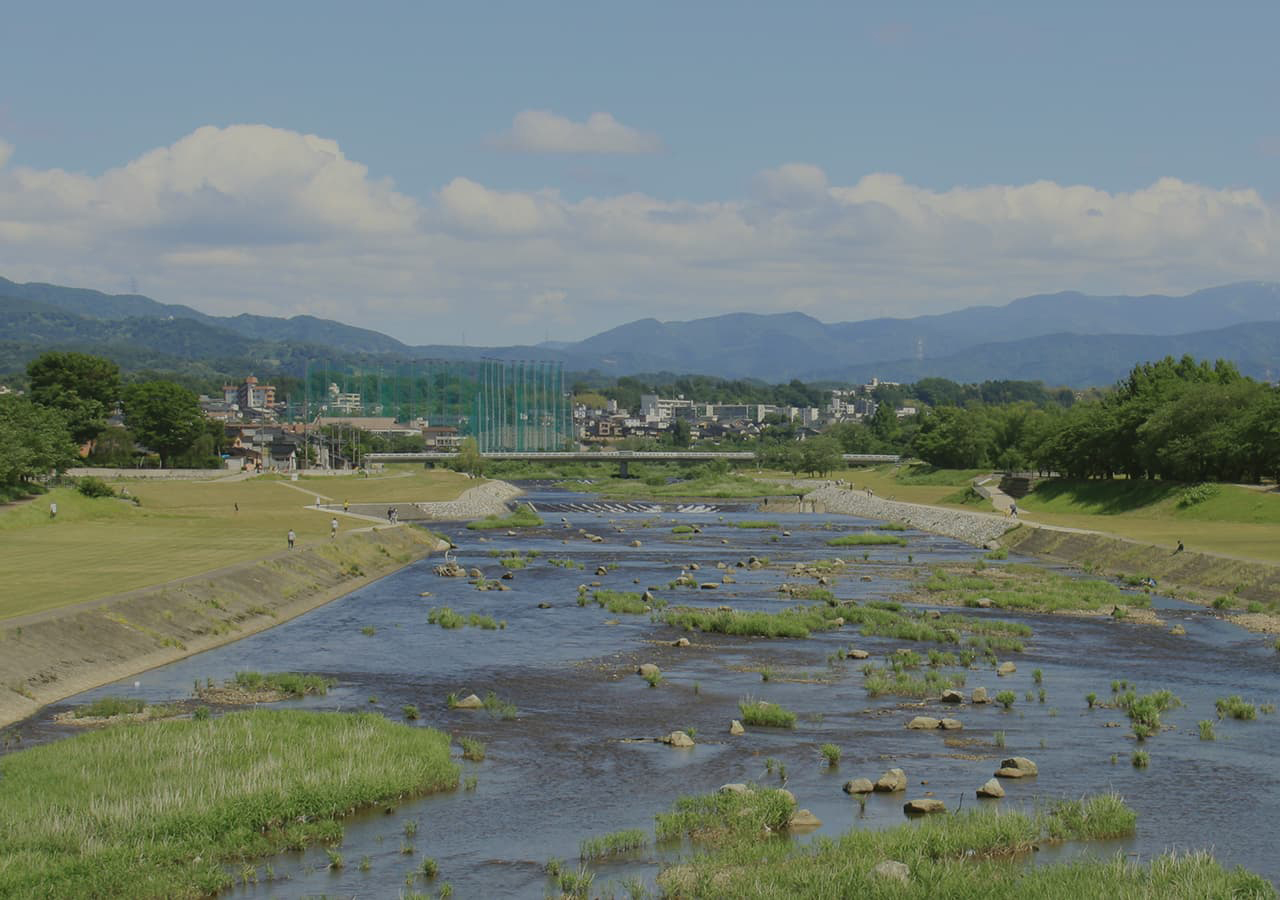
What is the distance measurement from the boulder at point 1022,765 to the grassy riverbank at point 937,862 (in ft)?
7.89

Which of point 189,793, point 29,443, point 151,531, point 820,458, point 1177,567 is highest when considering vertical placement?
point 29,443

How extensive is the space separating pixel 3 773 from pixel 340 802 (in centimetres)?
596

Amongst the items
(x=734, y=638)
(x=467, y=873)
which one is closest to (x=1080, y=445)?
(x=734, y=638)

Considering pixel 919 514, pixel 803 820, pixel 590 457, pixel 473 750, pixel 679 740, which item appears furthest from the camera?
pixel 590 457

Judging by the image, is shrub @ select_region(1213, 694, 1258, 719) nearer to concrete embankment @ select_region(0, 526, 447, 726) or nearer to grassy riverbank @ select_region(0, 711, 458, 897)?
grassy riverbank @ select_region(0, 711, 458, 897)

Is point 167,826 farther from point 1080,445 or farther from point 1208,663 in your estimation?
point 1080,445

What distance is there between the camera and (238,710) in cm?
2991

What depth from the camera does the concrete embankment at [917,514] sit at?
91.6 meters

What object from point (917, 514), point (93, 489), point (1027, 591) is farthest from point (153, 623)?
point (917, 514)

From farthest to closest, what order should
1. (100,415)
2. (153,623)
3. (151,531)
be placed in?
(100,415) < (151,531) < (153,623)

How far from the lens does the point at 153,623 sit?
4119 centimetres

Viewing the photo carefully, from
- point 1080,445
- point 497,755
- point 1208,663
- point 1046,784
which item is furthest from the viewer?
point 1080,445

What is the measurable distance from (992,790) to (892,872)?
566 cm

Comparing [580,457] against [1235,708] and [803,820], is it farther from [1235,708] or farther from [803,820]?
[803,820]
